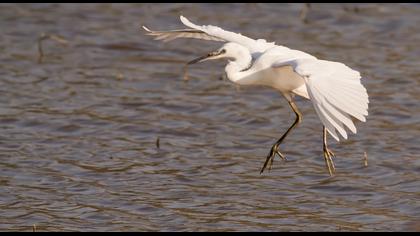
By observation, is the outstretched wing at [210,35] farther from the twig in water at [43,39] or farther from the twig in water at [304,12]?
Answer: the twig in water at [304,12]

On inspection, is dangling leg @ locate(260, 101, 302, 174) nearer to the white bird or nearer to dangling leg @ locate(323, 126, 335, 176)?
the white bird

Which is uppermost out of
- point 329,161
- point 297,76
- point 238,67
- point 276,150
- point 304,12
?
point 238,67

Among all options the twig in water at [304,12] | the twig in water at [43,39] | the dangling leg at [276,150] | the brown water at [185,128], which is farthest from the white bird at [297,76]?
the twig in water at [304,12]

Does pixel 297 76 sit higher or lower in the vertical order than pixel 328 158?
higher

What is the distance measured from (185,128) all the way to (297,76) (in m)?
2.20

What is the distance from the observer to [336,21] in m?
13.2

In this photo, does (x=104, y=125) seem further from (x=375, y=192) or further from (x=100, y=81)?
(x=375, y=192)

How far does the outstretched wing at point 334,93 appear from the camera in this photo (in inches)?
258

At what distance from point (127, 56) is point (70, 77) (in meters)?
1.11

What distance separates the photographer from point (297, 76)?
8.05m

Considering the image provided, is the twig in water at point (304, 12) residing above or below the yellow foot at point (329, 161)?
below

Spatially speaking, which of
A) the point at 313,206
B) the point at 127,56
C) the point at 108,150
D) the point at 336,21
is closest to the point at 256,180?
the point at 313,206

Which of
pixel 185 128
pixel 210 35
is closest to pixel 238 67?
pixel 210 35

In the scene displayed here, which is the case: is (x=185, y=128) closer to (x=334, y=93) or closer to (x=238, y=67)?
(x=238, y=67)
